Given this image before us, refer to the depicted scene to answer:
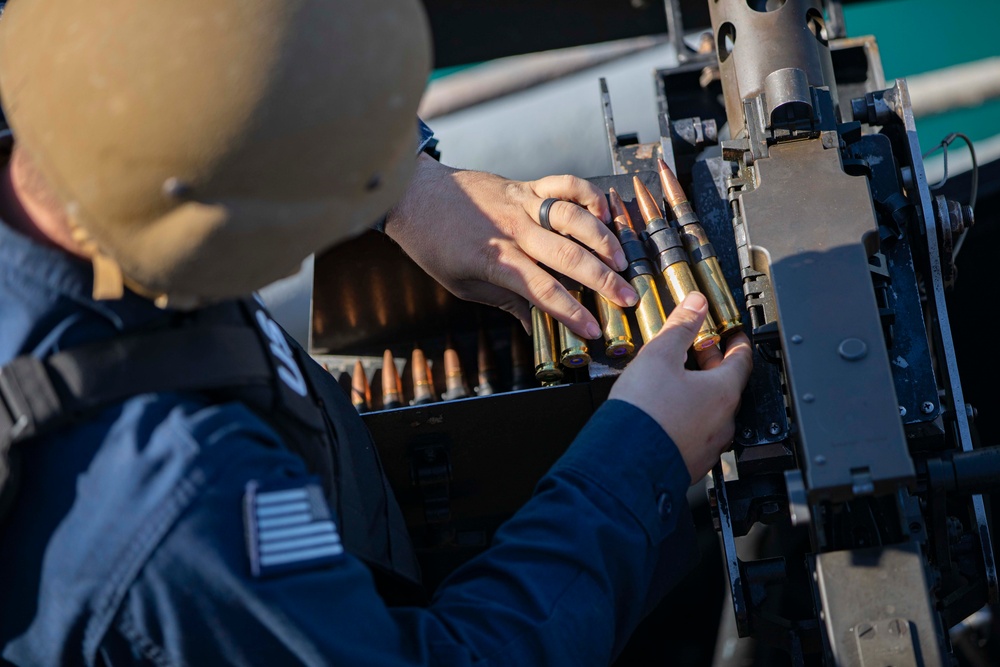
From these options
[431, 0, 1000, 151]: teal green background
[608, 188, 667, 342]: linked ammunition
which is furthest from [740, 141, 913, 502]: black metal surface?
[431, 0, 1000, 151]: teal green background

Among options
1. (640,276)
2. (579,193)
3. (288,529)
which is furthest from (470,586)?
(579,193)

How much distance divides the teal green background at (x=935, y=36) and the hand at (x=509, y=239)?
3.26m

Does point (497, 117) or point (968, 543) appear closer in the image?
point (968, 543)

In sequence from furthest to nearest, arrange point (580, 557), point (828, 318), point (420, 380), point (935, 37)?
1. point (935, 37)
2. point (420, 380)
3. point (828, 318)
4. point (580, 557)

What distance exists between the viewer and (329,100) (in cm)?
102

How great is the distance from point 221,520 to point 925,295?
1.43 m

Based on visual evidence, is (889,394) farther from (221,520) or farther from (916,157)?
(221,520)

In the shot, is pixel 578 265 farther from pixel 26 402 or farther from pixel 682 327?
pixel 26 402

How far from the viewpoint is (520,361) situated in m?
2.20

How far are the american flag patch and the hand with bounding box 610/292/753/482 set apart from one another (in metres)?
0.53

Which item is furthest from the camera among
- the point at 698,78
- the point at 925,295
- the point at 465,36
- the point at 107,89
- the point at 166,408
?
the point at 465,36

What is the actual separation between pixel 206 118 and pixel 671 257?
0.99 m

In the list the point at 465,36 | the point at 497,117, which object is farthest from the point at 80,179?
the point at 497,117

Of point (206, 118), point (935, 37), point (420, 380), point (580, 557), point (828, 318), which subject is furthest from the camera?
point (935, 37)
